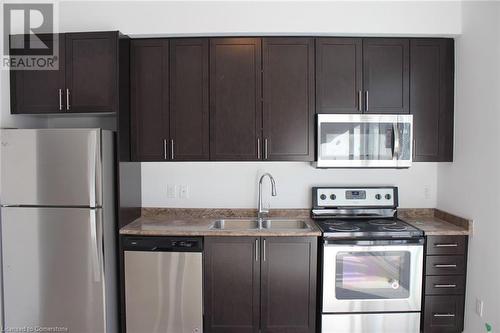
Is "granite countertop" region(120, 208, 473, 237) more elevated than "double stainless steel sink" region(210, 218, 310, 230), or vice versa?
"granite countertop" region(120, 208, 473, 237)

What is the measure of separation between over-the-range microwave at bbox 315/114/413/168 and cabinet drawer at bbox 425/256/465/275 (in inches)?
31.0

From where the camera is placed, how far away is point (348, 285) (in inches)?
95.8

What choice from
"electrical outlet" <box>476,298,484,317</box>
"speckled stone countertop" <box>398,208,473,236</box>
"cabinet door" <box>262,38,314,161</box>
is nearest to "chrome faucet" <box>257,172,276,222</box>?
"cabinet door" <box>262,38,314,161</box>

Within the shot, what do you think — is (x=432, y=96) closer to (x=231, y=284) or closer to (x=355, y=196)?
(x=355, y=196)

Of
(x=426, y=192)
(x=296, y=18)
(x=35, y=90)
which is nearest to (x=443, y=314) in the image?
(x=426, y=192)

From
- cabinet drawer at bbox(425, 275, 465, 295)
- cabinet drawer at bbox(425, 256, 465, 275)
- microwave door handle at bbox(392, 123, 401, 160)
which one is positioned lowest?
cabinet drawer at bbox(425, 275, 465, 295)

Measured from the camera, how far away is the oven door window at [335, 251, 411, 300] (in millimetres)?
2430

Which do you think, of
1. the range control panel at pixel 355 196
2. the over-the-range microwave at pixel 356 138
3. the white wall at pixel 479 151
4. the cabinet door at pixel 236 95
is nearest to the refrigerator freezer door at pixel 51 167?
the cabinet door at pixel 236 95

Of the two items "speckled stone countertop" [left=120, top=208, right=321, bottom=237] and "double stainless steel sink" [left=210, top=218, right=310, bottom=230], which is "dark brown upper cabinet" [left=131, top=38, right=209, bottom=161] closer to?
"speckled stone countertop" [left=120, top=208, right=321, bottom=237]

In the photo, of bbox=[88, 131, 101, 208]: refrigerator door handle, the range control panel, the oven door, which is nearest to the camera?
bbox=[88, 131, 101, 208]: refrigerator door handle

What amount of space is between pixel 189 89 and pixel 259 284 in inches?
65.4

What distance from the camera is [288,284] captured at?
8.04 ft

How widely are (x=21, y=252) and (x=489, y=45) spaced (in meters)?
3.70

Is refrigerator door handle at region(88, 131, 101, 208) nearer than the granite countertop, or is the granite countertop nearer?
refrigerator door handle at region(88, 131, 101, 208)
